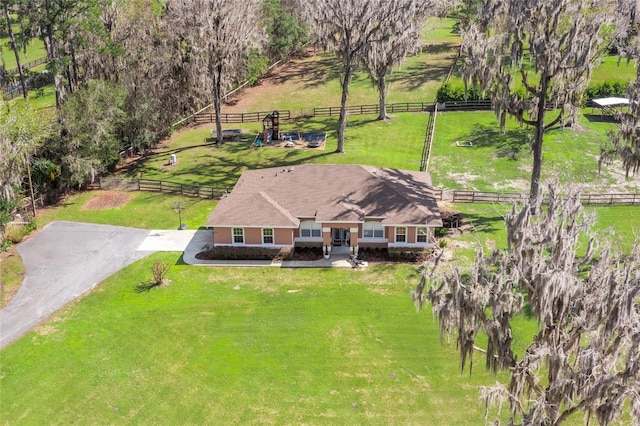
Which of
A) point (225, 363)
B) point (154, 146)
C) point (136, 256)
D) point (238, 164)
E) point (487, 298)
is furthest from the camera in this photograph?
point (154, 146)

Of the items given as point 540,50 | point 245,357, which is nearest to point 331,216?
point 245,357

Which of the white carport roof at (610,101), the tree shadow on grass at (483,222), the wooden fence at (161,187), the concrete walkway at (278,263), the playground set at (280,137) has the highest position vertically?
the white carport roof at (610,101)

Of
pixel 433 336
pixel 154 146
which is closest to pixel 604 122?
pixel 433 336

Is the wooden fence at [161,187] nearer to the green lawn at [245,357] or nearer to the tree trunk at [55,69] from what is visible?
the tree trunk at [55,69]

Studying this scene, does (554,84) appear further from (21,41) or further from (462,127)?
(21,41)

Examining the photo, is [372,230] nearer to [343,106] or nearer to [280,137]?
[343,106]

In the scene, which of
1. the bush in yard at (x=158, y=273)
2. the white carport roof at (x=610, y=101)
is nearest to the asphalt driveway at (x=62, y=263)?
the bush in yard at (x=158, y=273)
